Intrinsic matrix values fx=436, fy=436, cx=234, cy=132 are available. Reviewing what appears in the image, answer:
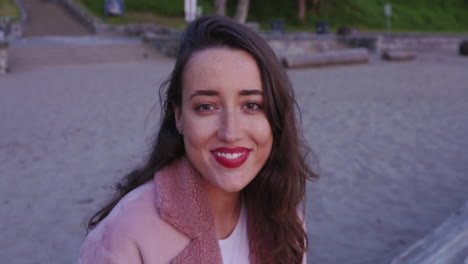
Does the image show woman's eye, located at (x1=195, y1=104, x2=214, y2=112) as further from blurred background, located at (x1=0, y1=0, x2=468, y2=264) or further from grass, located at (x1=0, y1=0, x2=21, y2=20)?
grass, located at (x1=0, y1=0, x2=21, y2=20)

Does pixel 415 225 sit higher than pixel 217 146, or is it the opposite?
pixel 217 146

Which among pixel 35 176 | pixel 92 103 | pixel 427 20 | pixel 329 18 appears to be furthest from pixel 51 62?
pixel 427 20

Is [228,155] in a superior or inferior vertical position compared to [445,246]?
superior

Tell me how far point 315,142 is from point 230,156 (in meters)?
4.42

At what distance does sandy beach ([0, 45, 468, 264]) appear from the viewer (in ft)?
10.8

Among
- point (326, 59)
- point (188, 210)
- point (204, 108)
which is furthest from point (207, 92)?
point (326, 59)

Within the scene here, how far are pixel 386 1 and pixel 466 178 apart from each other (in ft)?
103

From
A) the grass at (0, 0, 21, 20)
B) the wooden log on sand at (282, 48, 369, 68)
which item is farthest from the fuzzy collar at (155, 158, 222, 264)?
the grass at (0, 0, 21, 20)

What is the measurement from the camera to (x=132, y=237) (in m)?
1.19

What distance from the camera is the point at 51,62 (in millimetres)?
13117

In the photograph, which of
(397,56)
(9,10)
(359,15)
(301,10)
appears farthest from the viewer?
(359,15)

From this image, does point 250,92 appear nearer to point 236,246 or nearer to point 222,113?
point 222,113

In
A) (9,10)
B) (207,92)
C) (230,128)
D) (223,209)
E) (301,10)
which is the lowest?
(223,209)

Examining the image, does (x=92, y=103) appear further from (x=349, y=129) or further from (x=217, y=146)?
(x=217, y=146)
